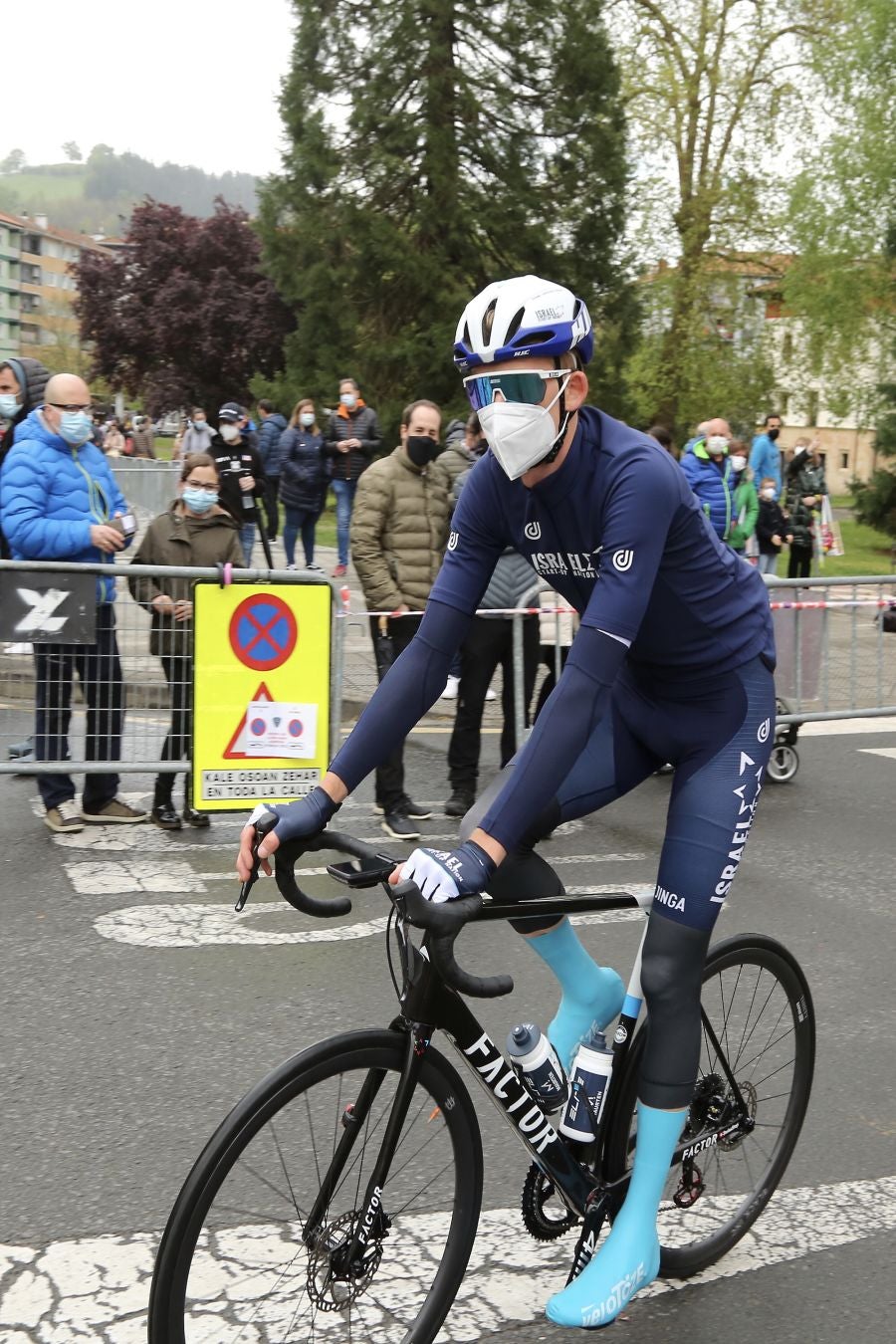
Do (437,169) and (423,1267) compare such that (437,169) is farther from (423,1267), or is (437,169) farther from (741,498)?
(423,1267)

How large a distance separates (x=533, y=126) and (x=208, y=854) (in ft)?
88.9

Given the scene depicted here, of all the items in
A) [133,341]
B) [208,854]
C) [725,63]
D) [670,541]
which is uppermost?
[725,63]

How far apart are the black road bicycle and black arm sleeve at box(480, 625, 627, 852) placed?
0.59 feet

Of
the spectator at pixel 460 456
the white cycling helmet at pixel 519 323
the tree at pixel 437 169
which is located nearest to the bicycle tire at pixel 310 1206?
the white cycling helmet at pixel 519 323

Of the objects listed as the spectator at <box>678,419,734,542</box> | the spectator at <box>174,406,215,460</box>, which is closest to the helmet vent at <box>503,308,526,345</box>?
the spectator at <box>678,419,734,542</box>

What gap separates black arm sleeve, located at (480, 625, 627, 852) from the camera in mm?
2568

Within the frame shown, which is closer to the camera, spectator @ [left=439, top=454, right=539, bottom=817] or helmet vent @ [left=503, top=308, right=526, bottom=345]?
helmet vent @ [left=503, top=308, right=526, bottom=345]

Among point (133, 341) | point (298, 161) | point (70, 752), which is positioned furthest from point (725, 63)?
point (70, 752)

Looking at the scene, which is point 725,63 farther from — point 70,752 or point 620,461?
Result: point 620,461

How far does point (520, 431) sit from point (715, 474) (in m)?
9.97

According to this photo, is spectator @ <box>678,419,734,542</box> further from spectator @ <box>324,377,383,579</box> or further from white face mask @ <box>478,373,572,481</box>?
white face mask @ <box>478,373,572,481</box>

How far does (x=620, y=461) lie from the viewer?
279cm

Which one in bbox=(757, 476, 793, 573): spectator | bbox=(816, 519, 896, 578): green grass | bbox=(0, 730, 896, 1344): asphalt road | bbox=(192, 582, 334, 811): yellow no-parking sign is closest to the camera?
bbox=(0, 730, 896, 1344): asphalt road

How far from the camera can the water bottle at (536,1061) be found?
290 cm
